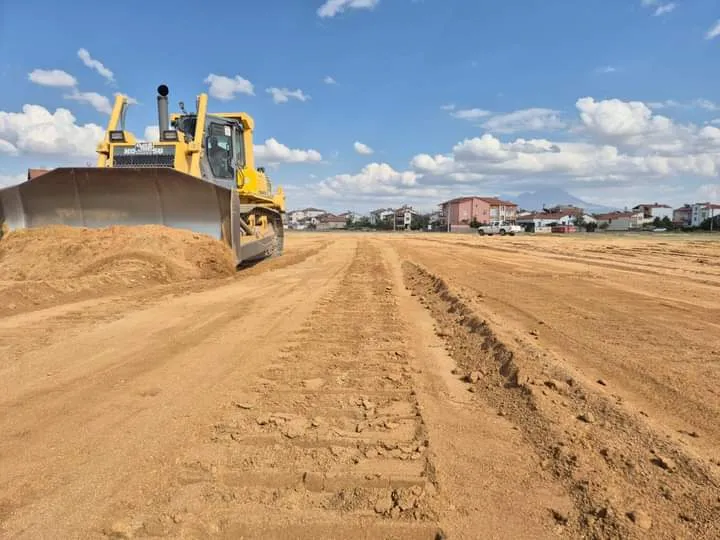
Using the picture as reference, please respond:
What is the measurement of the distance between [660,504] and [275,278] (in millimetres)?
8784

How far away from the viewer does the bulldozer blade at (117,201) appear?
370 inches

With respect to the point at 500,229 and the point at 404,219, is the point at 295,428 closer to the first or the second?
the point at 500,229

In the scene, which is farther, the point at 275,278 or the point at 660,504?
the point at 275,278

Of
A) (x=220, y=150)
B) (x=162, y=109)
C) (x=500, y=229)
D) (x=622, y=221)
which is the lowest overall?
(x=500, y=229)

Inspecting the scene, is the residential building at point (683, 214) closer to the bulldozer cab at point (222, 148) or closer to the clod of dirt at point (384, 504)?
the bulldozer cab at point (222, 148)

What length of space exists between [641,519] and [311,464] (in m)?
1.53

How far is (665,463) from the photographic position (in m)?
2.52

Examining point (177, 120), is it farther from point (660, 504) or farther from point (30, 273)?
point (660, 504)

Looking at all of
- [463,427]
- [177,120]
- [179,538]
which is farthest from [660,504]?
[177,120]

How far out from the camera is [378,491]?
2381 mm

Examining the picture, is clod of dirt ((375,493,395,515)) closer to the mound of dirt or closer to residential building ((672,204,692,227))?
the mound of dirt

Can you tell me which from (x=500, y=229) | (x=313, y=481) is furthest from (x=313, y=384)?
(x=500, y=229)

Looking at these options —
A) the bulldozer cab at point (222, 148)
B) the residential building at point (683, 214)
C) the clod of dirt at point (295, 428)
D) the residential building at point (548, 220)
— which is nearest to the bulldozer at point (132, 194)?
the bulldozer cab at point (222, 148)

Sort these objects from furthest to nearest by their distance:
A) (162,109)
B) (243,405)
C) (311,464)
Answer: (162,109), (243,405), (311,464)
